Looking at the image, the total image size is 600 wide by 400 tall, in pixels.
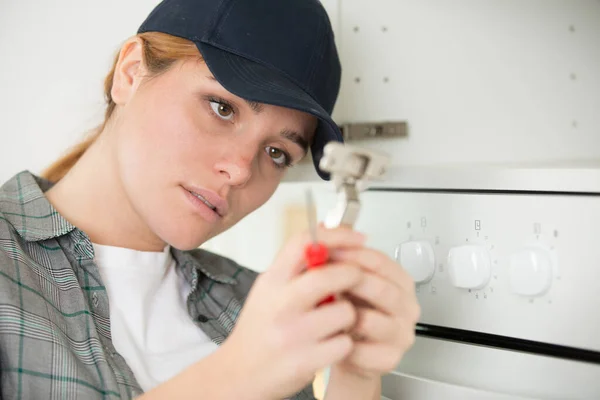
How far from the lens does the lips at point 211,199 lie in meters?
0.84

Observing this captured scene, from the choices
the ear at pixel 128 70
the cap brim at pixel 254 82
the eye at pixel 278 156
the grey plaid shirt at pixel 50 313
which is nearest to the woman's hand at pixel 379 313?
the grey plaid shirt at pixel 50 313

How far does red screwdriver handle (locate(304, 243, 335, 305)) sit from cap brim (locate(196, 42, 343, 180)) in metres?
0.31

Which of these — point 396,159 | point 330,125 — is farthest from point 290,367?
point 396,159

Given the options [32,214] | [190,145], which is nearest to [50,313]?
[32,214]

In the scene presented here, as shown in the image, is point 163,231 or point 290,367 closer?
point 290,367

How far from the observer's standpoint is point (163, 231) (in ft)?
2.90

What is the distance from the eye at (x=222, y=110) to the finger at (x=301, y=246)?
0.35m

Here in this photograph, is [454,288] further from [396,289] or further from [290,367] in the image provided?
[290,367]

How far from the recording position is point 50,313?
0.78 m

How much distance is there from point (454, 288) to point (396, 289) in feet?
0.80

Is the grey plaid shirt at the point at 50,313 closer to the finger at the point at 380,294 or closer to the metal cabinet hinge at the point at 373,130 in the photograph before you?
the finger at the point at 380,294

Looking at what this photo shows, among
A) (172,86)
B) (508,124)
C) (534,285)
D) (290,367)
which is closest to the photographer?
(290,367)

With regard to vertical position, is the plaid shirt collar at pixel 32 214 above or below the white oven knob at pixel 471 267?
below

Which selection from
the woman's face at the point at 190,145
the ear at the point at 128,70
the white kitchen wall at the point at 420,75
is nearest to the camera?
the woman's face at the point at 190,145
